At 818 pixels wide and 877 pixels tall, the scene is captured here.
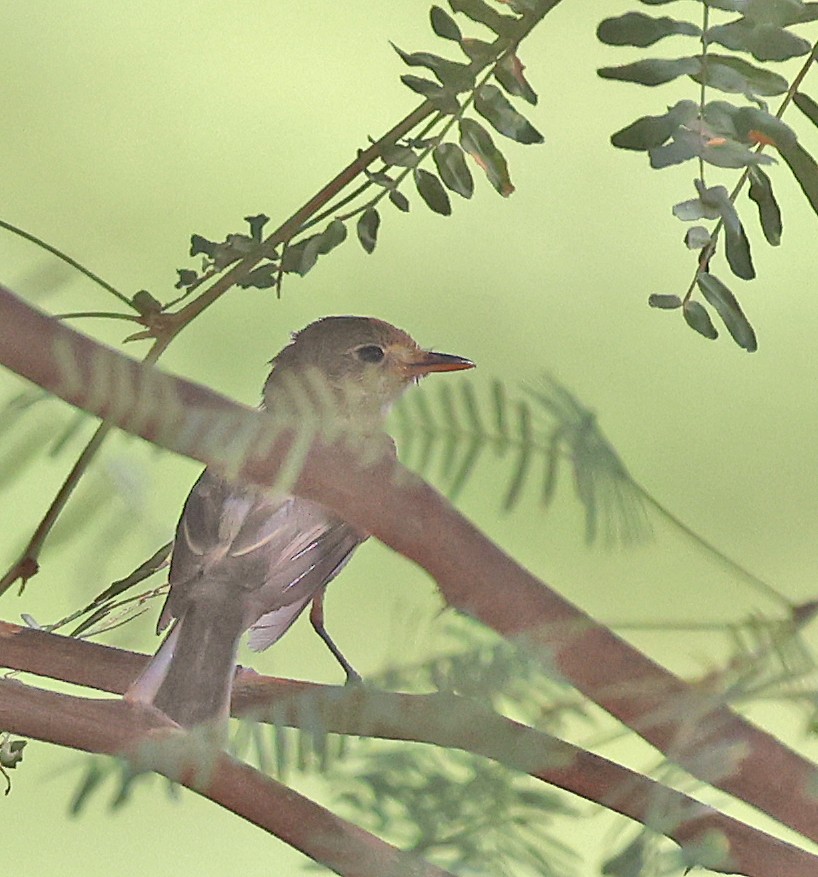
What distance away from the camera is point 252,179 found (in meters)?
1.52

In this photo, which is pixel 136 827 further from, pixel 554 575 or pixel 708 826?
pixel 708 826

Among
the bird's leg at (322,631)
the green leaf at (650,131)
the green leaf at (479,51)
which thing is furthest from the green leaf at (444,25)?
the bird's leg at (322,631)

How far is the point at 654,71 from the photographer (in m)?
0.44

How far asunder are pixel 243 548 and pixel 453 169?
7.7 inches

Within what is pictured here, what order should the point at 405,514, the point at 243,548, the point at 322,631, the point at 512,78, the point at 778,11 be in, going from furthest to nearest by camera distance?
the point at 322,631, the point at 243,548, the point at 512,78, the point at 778,11, the point at 405,514

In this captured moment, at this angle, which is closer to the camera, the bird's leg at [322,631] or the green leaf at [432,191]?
the green leaf at [432,191]

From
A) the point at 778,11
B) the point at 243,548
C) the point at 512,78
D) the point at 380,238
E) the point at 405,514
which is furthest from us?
the point at 380,238

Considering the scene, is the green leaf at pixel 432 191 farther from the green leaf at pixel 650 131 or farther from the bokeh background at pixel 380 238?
the bokeh background at pixel 380 238

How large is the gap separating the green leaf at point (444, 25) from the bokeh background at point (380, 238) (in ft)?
2.67

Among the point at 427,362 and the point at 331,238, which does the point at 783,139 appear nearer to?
the point at 331,238

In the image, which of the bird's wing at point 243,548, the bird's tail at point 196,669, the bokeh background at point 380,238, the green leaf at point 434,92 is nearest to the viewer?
the bird's tail at point 196,669

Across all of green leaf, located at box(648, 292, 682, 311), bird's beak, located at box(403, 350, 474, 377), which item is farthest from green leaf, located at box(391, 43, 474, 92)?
bird's beak, located at box(403, 350, 474, 377)

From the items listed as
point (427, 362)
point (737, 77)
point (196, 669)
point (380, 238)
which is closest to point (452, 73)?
point (737, 77)

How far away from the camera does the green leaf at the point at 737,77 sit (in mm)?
450
